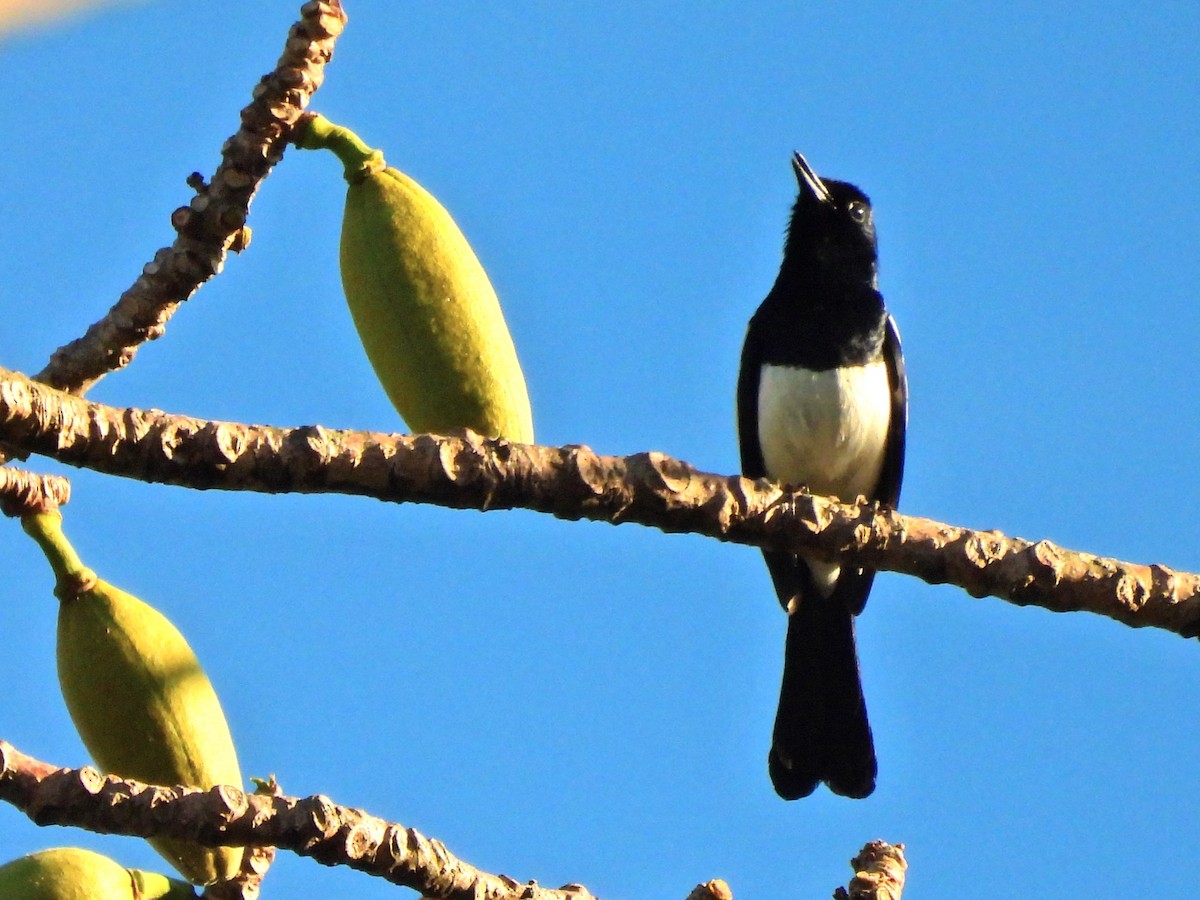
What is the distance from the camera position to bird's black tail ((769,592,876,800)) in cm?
465

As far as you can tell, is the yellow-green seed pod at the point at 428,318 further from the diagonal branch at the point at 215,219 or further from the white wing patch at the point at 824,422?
the white wing patch at the point at 824,422

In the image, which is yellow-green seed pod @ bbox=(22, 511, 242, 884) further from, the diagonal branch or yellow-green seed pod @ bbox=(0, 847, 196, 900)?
the diagonal branch

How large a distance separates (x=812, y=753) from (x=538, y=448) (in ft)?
9.53

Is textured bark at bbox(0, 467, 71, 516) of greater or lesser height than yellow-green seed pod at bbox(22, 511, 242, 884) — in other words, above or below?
above

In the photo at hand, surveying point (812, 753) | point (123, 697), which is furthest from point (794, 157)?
point (123, 697)

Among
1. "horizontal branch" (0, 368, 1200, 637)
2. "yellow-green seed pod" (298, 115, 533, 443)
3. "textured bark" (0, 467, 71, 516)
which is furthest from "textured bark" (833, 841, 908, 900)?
"textured bark" (0, 467, 71, 516)

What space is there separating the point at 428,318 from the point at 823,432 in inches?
128

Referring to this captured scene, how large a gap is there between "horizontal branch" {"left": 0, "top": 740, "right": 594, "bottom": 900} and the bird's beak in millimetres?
4032

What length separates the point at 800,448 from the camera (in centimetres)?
513

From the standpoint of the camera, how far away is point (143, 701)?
210 centimetres

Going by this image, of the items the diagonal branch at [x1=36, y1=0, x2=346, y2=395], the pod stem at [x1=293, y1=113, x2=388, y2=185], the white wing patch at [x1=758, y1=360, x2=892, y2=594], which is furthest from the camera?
the white wing patch at [x1=758, y1=360, x2=892, y2=594]

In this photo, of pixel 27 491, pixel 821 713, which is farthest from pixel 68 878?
pixel 821 713

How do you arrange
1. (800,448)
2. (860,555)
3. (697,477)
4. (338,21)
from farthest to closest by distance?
(800,448) < (338,21) < (860,555) < (697,477)

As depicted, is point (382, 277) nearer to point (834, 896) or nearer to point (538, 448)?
point (538, 448)
